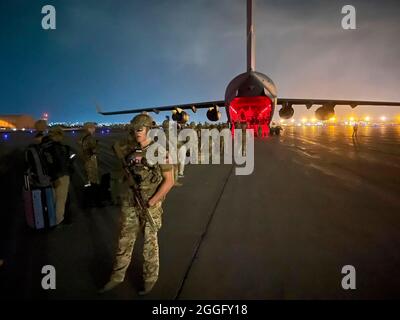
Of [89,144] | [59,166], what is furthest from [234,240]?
[89,144]

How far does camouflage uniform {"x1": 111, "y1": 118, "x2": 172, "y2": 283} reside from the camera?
3.05 meters

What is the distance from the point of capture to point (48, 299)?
2973 mm

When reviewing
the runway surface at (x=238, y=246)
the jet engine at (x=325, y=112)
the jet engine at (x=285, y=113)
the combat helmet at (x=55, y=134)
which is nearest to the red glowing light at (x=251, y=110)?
the jet engine at (x=285, y=113)

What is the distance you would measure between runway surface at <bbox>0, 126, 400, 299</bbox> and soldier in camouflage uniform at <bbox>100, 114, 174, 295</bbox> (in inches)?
8.2

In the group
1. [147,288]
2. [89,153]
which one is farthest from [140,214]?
[89,153]

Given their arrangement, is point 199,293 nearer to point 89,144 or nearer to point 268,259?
point 268,259

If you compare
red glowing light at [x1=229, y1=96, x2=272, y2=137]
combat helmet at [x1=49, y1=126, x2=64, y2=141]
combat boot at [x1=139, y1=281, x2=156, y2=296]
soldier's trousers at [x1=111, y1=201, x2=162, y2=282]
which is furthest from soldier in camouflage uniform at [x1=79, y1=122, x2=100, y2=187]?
red glowing light at [x1=229, y1=96, x2=272, y2=137]

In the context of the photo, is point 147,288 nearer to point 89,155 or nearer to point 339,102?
point 89,155

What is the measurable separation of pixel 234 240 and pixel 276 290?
1.30 metres

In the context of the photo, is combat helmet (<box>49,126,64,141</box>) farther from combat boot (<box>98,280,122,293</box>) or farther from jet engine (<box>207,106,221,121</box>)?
jet engine (<box>207,106,221,121</box>)

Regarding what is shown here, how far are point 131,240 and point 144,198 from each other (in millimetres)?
561

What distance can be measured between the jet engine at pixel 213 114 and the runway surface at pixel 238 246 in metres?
20.9

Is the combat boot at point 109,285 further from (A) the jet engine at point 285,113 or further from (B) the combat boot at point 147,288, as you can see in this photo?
(A) the jet engine at point 285,113

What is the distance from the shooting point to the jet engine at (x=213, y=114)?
27.6m
